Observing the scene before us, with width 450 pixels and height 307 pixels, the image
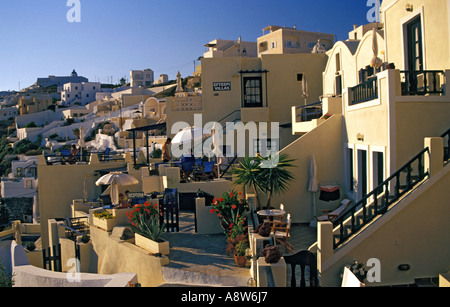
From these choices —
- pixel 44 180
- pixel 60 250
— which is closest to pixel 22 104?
pixel 44 180

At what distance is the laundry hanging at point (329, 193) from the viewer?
13531 mm

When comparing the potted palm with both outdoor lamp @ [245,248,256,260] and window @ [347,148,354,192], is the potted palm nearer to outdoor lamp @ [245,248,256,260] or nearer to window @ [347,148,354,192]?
window @ [347,148,354,192]

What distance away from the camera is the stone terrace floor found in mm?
9148

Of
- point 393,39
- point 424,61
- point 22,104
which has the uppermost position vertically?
point 22,104

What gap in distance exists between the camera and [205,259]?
10344 mm

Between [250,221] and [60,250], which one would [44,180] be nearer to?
[60,250]

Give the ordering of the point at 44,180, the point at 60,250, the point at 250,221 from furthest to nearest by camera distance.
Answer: the point at 44,180 < the point at 60,250 < the point at 250,221

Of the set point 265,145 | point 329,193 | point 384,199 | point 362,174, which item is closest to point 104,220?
point 329,193

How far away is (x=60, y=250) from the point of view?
1521 cm

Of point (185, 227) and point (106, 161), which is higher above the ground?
point (106, 161)

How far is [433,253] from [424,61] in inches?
214

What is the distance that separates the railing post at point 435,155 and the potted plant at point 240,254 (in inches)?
175

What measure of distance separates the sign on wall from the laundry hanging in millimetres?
10824

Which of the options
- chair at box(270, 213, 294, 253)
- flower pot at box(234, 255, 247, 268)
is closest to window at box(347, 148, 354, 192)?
chair at box(270, 213, 294, 253)
